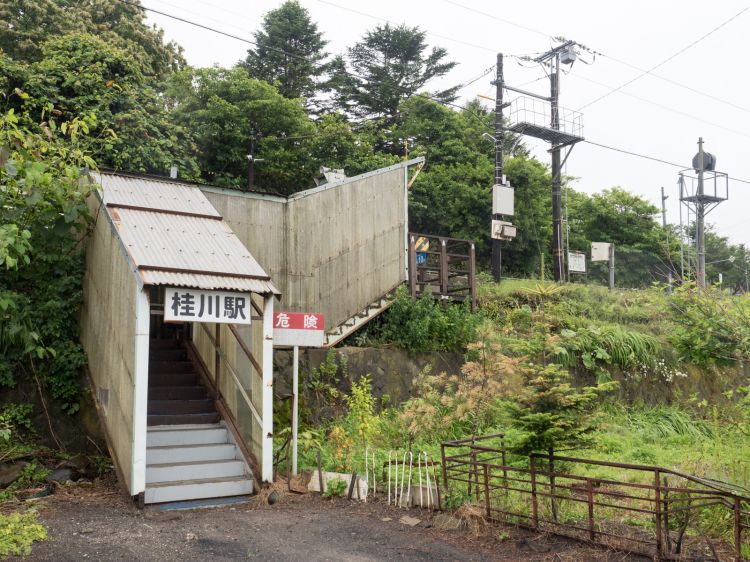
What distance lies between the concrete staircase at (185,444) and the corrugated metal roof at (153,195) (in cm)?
283

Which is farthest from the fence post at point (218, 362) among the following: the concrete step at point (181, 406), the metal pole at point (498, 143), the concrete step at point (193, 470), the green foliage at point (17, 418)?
the metal pole at point (498, 143)

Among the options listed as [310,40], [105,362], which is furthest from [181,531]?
[310,40]

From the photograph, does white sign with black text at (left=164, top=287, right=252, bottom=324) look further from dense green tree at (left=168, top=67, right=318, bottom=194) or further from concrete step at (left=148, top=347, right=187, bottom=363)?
dense green tree at (left=168, top=67, right=318, bottom=194)

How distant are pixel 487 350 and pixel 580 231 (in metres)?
27.8

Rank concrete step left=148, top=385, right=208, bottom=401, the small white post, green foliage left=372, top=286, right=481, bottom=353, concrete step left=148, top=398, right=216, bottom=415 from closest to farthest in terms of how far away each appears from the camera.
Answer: the small white post → concrete step left=148, top=398, right=216, bottom=415 → concrete step left=148, top=385, right=208, bottom=401 → green foliage left=372, top=286, right=481, bottom=353

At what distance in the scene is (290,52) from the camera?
98.9 feet

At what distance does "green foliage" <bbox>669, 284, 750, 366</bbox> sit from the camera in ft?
25.5

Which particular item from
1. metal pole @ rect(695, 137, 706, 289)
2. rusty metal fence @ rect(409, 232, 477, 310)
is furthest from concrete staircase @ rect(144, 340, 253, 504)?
metal pole @ rect(695, 137, 706, 289)

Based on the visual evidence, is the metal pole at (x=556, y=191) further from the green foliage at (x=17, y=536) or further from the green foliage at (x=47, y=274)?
the green foliage at (x=17, y=536)

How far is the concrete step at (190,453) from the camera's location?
8.82 meters

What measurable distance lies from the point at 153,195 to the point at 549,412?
7.04 m

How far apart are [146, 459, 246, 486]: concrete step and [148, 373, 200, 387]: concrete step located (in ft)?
7.47

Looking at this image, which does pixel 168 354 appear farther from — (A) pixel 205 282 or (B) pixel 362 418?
(B) pixel 362 418

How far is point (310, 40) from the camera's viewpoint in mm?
30375
